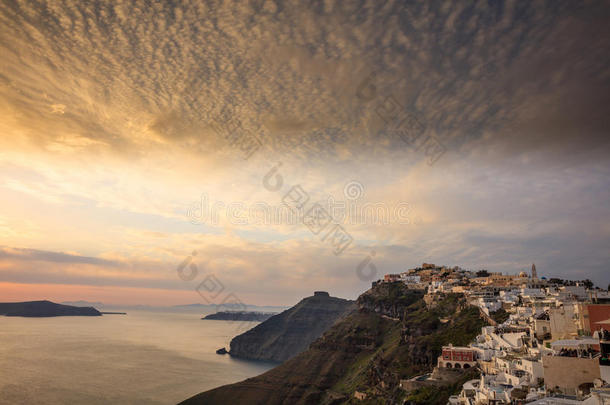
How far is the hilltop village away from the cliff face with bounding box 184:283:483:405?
730 centimetres

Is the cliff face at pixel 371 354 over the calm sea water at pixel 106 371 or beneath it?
over

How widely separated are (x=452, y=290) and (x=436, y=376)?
42511 mm

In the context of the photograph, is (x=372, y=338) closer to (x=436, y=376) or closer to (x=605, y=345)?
(x=436, y=376)

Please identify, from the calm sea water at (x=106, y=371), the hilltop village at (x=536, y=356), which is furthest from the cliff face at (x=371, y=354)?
the calm sea water at (x=106, y=371)

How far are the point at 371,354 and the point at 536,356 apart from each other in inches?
2644

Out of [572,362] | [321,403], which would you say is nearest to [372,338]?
[321,403]

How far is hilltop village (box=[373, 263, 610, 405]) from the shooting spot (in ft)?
75.2

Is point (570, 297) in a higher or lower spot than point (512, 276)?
lower

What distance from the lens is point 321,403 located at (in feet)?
281

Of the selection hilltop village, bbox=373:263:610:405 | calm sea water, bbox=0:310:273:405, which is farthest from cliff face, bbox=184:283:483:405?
calm sea water, bbox=0:310:273:405

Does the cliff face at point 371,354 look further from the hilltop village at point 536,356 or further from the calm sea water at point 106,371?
the calm sea water at point 106,371

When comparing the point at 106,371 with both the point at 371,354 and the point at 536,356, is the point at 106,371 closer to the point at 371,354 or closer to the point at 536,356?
the point at 371,354

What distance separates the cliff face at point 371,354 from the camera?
202ft

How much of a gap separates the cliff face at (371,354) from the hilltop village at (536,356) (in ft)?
24.0
